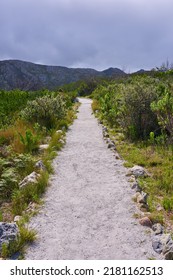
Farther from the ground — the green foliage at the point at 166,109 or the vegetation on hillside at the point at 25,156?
the green foliage at the point at 166,109

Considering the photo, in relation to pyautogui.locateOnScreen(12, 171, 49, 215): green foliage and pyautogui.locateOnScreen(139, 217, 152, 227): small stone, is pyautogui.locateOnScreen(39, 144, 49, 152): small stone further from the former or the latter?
pyautogui.locateOnScreen(139, 217, 152, 227): small stone

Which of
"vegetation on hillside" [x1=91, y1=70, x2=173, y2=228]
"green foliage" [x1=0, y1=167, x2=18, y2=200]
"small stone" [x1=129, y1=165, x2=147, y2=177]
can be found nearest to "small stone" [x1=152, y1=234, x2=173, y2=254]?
"vegetation on hillside" [x1=91, y1=70, x2=173, y2=228]

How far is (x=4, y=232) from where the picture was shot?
13.0 ft

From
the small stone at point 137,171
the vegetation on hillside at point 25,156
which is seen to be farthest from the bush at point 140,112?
the small stone at point 137,171

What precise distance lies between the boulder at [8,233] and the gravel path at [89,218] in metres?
0.29

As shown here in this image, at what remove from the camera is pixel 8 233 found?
156 inches

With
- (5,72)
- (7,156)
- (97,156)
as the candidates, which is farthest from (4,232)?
(5,72)

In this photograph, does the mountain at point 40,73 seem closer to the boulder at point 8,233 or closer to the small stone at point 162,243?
the boulder at point 8,233

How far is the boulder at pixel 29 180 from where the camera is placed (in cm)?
581

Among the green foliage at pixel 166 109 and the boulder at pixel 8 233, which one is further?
the green foliage at pixel 166 109

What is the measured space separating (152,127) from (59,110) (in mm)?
5506

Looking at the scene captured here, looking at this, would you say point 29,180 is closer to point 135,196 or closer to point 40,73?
point 135,196

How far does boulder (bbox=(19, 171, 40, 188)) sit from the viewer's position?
5.81m

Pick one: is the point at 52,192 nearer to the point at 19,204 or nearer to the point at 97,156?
the point at 19,204
